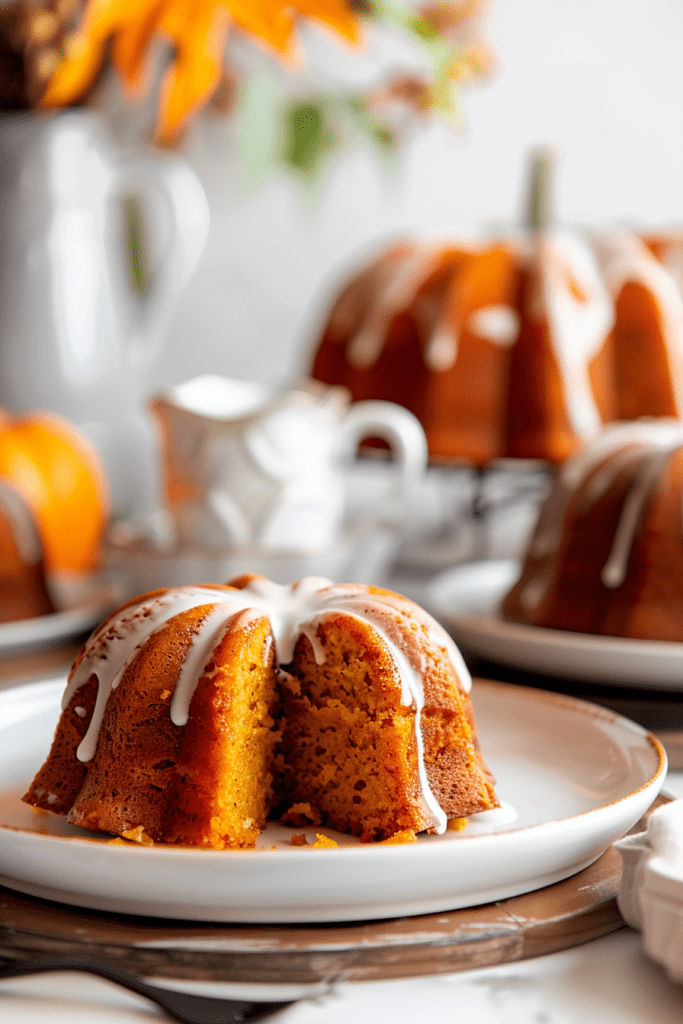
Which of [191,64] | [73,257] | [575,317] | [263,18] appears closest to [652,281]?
[575,317]

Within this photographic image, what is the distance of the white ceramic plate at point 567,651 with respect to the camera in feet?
A: 2.59

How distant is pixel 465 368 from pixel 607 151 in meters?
0.74

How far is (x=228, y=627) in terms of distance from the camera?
58cm

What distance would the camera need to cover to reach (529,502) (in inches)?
72.5

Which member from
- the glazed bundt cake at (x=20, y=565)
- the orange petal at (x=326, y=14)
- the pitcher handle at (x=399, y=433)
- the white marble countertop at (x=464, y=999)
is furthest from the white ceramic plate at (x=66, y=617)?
the orange petal at (x=326, y=14)

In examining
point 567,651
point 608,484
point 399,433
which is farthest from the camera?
point 399,433

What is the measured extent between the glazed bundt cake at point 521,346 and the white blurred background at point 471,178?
1.36 feet

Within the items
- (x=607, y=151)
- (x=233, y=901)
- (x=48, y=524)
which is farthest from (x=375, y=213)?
(x=233, y=901)

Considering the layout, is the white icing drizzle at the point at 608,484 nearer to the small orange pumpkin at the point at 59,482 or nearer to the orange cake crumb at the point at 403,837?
the orange cake crumb at the point at 403,837

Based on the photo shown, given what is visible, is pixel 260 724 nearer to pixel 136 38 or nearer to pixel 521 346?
pixel 521 346

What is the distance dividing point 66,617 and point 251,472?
22cm

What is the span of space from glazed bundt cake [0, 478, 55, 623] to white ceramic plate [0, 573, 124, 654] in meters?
0.01

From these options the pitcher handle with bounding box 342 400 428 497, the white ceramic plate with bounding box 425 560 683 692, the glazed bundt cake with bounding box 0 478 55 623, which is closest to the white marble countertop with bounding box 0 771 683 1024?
the white ceramic plate with bounding box 425 560 683 692

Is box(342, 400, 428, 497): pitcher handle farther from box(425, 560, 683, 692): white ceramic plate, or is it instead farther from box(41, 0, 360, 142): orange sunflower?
box(41, 0, 360, 142): orange sunflower
